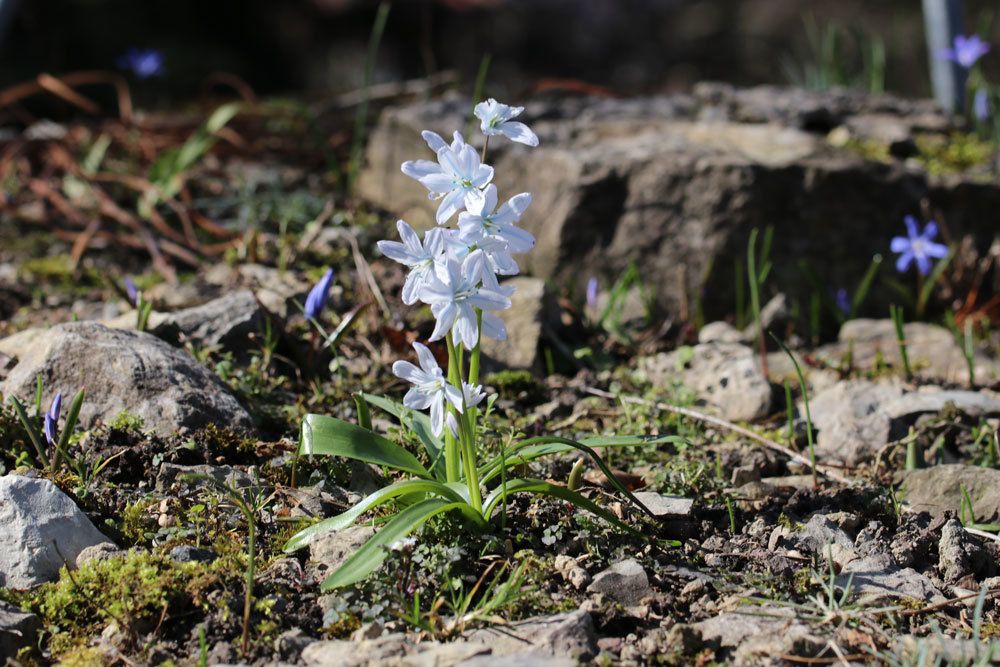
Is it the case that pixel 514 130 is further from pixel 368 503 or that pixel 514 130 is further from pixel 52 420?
pixel 52 420

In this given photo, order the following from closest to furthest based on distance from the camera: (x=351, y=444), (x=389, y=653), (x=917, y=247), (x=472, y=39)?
(x=389, y=653)
(x=351, y=444)
(x=917, y=247)
(x=472, y=39)

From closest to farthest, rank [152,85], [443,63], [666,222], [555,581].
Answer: [555,581] → [666,222] → [152,85] → [443,63]

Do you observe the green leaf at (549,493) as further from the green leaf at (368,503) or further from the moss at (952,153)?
the moss at (952,153)

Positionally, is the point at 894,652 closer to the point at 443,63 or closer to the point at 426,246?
the point at 426,246

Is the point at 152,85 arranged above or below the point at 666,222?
above

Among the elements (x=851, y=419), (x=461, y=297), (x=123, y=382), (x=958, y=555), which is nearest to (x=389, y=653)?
(x=461, y=297)

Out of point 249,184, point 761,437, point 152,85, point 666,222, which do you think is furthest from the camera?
point 152,85

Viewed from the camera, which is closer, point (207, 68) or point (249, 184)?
point (249, 184)

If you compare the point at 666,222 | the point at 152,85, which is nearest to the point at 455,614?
the point at 666,222
